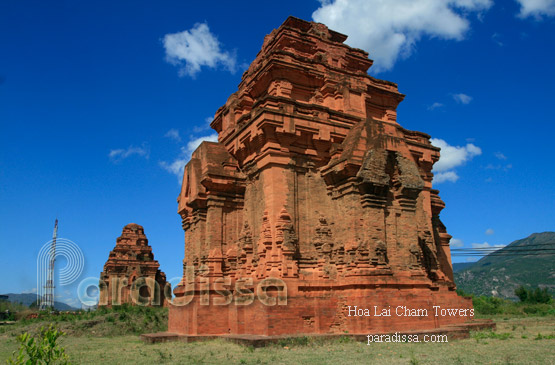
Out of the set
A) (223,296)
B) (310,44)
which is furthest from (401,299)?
(310,44)

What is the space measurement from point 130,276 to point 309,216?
84.4 ft

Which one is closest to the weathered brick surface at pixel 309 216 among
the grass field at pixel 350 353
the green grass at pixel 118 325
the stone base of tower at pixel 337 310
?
the stone base of tower at pixel 337 310

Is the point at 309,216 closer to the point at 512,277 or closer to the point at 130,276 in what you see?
the point at 130,276

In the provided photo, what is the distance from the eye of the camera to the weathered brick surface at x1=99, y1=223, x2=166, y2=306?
35.6m

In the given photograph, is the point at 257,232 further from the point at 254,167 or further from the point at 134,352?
the point at 134,352

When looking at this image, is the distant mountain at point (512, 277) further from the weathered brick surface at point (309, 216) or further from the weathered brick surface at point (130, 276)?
the weathered brick surface at point (309, 216)

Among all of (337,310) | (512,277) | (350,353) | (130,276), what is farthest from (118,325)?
(512,277)

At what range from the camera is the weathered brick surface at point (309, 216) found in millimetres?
12727

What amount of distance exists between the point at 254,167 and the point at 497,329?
9.38m

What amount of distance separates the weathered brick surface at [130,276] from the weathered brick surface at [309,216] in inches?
773

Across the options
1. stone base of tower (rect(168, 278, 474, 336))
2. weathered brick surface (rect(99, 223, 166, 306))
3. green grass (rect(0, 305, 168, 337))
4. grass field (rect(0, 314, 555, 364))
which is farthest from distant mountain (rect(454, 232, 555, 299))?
grass field (rect(0, 314, 555, 364))

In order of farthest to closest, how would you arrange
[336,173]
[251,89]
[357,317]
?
[251,89] < [336,173] < [357,317]

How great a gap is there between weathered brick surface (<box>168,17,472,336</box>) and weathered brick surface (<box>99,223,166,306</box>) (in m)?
19.6

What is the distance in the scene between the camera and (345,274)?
12969mm
